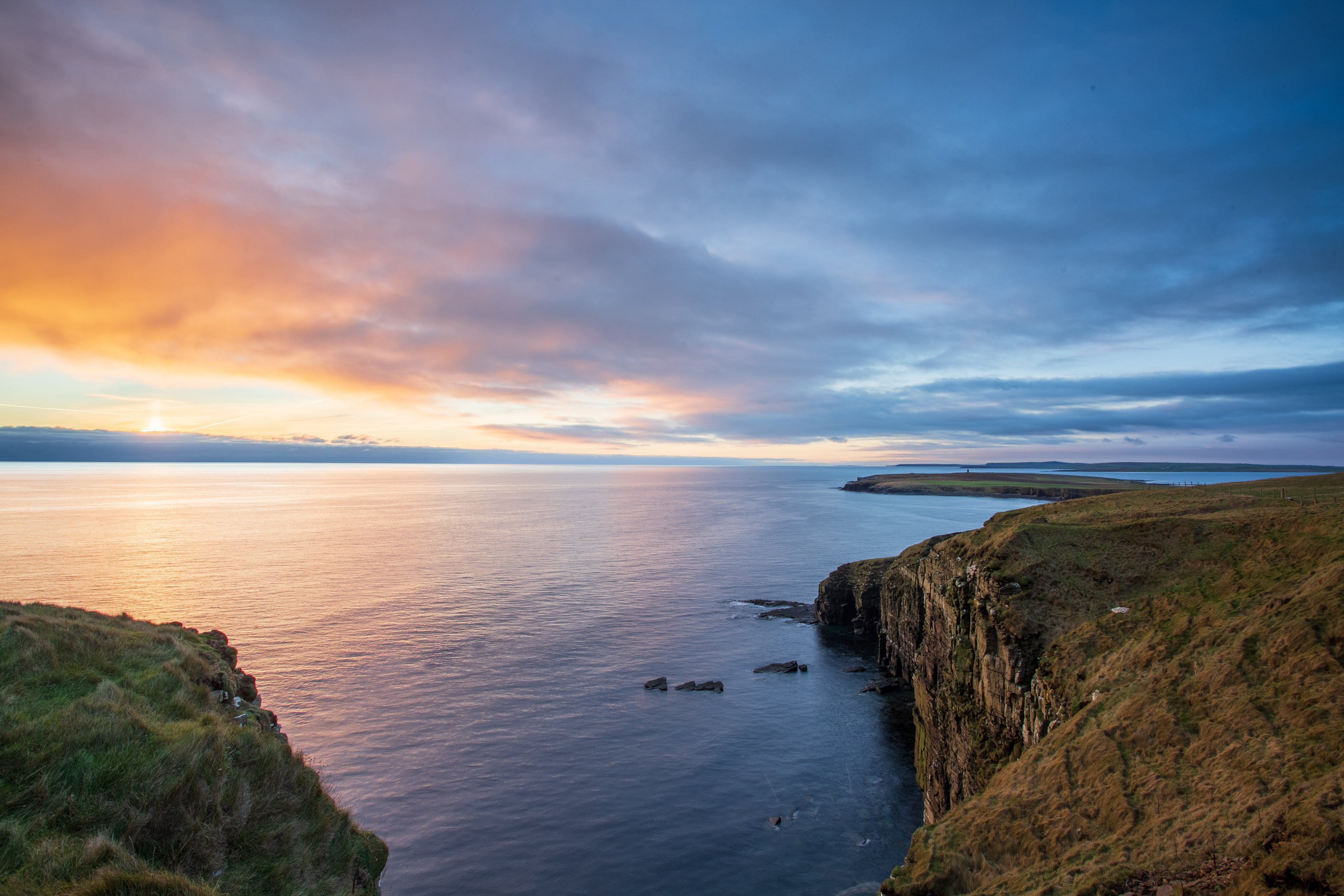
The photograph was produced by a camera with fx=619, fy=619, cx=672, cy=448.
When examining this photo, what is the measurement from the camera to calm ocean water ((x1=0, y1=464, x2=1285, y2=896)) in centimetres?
3331

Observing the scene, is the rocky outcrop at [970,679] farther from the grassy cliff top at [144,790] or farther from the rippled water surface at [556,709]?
the grassy cliff top at [144,790]

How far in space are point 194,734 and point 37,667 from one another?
7.80m

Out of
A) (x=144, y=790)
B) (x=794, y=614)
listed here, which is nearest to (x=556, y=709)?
(x=144, y=790)

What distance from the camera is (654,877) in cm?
3141

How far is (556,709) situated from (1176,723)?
139 feet

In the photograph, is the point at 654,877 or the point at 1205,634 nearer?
the point at 1205,634

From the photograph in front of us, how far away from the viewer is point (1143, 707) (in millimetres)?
20672

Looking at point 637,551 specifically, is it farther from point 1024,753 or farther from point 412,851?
point 1024,753

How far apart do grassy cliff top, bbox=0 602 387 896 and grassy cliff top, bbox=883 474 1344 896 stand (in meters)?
16.9

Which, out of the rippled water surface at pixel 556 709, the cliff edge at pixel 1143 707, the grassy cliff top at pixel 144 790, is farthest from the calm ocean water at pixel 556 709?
the grassy cliff top at pixel 144 790

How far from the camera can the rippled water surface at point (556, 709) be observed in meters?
33.3

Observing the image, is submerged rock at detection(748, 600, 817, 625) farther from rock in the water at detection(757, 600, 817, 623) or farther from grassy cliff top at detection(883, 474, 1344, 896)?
grassy cliff top at detection(883, 474, 1344, 896)

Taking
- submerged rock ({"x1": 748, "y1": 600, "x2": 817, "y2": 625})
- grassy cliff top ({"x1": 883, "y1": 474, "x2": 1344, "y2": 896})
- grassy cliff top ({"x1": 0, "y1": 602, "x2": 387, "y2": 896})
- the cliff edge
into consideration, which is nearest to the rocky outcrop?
the cliff edge

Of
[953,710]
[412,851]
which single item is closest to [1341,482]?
[953,710]
